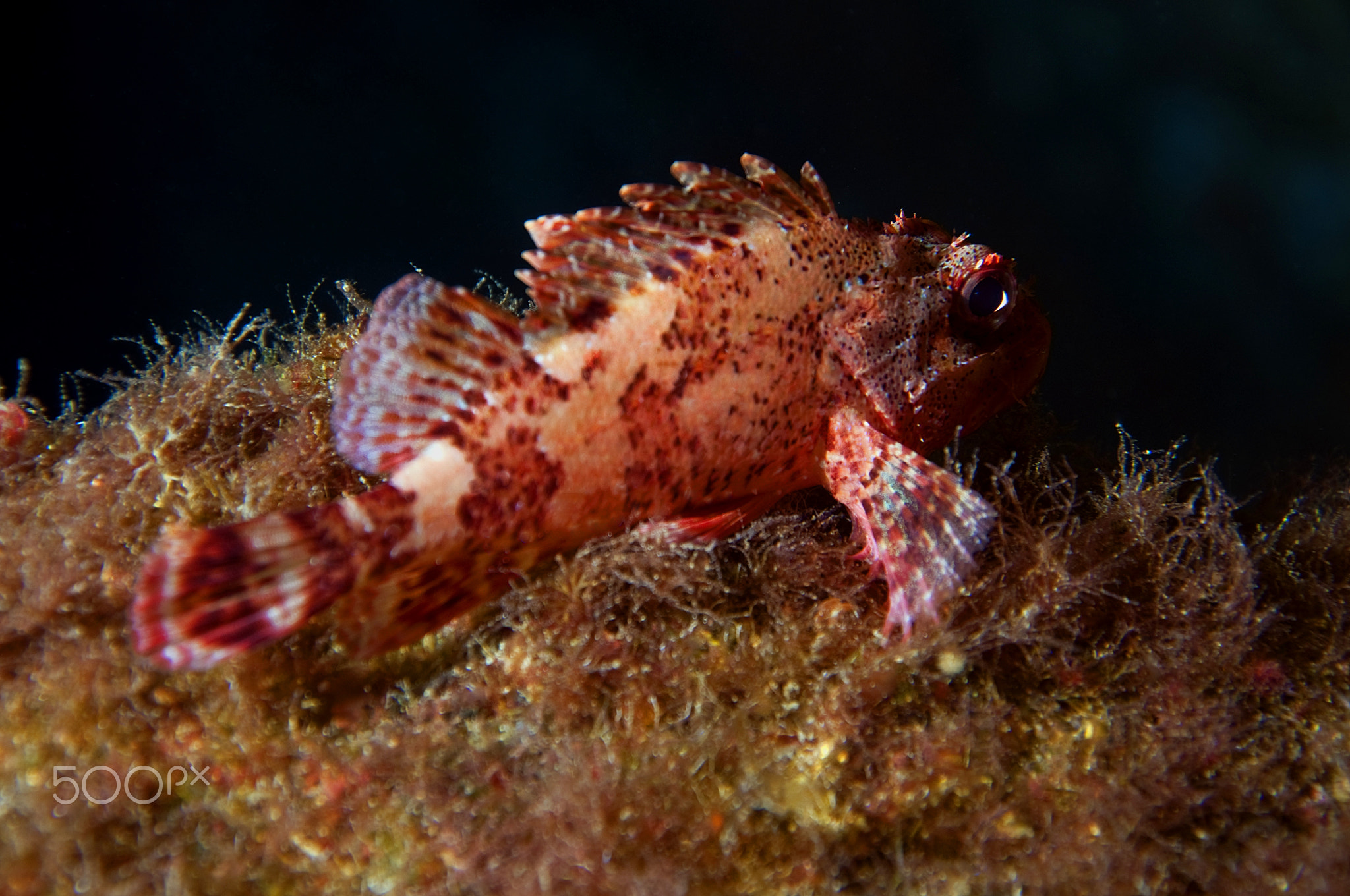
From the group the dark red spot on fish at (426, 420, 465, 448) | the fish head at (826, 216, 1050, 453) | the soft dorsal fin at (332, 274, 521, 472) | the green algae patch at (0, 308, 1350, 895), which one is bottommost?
the green algae patch at (0, 308, 1350, 895)

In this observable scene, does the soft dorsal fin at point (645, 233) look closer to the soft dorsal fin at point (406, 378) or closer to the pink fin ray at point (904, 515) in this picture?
the soft dorsal fin at point (406, 378)

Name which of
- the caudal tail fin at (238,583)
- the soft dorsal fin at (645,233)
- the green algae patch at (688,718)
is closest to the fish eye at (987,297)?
the soft dorsal fin at (645,233)

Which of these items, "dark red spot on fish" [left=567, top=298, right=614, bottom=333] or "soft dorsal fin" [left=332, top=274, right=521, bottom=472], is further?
"dark red spot on fish" [left=567, top=298, right=614, bottom=333]

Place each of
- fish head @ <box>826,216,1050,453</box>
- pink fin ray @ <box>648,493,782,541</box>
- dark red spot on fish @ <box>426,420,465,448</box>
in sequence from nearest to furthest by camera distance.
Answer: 1. dark red spot on fish @ <box>426,420,465,448</box>
2. pink fin ray @ <box>648,493,782,541</box>
3. fish head @ <box>826,216,1050,453</box>

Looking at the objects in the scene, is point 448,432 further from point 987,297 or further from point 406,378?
point 987,297

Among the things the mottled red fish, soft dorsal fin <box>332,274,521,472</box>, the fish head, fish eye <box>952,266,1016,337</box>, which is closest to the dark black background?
the fish head

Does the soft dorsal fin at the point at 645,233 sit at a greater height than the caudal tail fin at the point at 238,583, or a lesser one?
greater

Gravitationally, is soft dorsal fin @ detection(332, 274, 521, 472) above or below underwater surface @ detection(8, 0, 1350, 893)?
above

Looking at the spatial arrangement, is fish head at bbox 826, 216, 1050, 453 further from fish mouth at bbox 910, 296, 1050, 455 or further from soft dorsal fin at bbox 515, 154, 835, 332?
soft dorsal fin at bbox 515, 154, 835, 332
